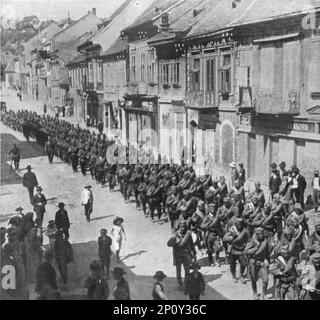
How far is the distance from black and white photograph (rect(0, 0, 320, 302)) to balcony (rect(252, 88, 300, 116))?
6 centimetres

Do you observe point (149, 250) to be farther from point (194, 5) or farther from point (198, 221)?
point (194, 5)

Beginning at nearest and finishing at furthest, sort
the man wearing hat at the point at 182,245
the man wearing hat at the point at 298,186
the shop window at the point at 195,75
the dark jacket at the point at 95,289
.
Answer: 1. the dark jacket at the point at 95,289
2. the man wearing hat at the point at 182,245
3. the man wearing hat at the point at 298,186
4. the shop window at the point at 195,75

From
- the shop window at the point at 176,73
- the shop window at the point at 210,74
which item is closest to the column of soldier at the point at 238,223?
the shop window at the point at 210,74

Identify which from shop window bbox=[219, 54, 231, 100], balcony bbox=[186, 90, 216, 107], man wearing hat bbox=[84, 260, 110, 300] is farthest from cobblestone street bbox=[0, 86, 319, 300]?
shop window bbox=[219, 54, 231, 100]

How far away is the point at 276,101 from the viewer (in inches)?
858

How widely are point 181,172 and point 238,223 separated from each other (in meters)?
7.34

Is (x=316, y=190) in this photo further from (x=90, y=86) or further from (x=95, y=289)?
(x=90, y=86)

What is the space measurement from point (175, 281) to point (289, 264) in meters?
3.55

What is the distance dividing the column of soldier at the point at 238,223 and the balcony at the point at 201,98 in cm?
645

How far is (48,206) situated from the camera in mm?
21438

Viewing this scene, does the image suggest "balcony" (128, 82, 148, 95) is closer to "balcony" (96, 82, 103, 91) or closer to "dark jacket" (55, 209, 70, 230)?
"balcony" (96, 82, 103, 91)

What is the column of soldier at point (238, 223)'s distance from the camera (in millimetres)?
10477

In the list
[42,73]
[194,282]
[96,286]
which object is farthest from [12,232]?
[42,73]

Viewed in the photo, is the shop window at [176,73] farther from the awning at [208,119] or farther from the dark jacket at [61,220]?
the dark jacket at [61,220]
